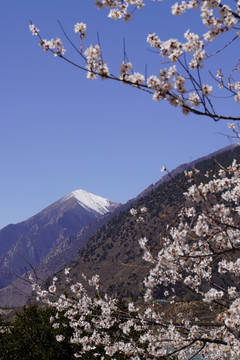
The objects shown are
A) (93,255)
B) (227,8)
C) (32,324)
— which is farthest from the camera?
(93,255)

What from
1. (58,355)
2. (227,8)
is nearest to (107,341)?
(58,355)

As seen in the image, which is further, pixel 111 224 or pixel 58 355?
pixel 111 224

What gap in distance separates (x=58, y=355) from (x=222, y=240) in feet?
26.6

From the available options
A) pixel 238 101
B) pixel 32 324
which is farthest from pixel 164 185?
pixel 238 101

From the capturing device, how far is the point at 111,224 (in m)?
126

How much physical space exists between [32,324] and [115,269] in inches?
3505

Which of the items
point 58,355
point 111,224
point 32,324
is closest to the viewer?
point 58,355

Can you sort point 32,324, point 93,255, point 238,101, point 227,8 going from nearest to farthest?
1. point 227,8
2. point 238,101
3. point 32,324
4. point 93,255

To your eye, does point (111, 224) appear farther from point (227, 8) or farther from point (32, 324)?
point (227, 8)

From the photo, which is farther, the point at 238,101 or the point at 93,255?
the point at 93,255

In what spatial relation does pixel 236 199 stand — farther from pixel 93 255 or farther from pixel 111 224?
pixel 111 224

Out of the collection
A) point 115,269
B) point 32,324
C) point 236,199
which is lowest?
point 115,269

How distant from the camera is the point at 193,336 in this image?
6.28 m

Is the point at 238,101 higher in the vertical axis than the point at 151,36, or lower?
lower
